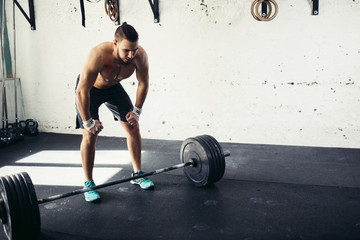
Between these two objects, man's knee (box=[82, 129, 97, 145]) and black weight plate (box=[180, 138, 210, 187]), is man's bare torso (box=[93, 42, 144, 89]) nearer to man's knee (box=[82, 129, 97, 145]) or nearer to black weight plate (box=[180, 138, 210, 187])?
man's knee (box=[82, 129, 97, 145])

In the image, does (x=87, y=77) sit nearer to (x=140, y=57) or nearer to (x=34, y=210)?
(x=140, y=57)

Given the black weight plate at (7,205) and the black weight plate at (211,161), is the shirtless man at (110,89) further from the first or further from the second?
the black weight plate at (7,205)

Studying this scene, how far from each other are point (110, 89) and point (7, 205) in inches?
36.9

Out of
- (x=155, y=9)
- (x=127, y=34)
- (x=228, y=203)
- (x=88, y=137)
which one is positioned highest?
(x=155, y=9)

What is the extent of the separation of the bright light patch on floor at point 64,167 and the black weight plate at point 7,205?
80cm

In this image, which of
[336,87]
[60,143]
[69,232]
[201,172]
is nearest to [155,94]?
[60,143]

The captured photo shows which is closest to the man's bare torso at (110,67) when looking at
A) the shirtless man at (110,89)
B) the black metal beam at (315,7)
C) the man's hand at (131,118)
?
the shirtless man at (110,89)

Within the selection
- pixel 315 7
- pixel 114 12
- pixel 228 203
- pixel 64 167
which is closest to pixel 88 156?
pixel 64 167

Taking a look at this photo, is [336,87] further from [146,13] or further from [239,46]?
[146,13]

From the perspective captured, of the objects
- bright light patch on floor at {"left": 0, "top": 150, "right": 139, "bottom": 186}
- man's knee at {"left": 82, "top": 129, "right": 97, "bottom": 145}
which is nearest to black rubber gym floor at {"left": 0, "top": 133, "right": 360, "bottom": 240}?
bright light patch on floor at {"left": 0, "top": 150, "right": 139, "bottom": 186}

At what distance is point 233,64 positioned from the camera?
3.20m

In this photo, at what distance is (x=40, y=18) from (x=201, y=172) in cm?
297

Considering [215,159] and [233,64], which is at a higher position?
[233,64]

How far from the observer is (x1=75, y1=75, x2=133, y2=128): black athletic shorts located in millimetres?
1991
